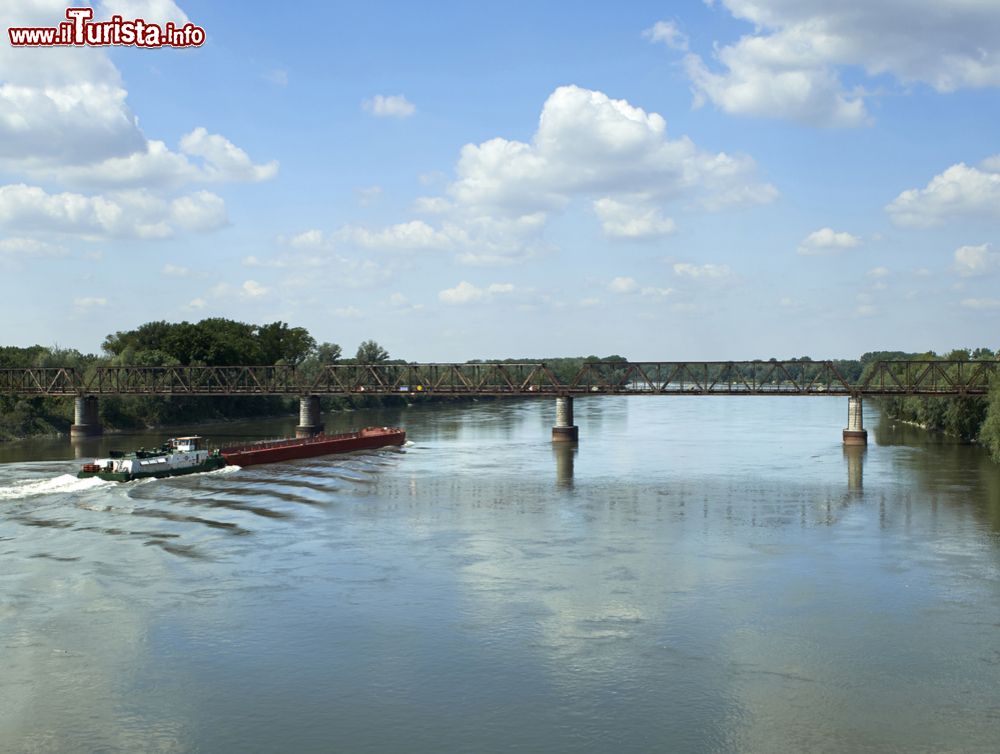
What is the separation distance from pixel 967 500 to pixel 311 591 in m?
48.3

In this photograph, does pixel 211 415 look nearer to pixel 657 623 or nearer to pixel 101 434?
pixel 101 434

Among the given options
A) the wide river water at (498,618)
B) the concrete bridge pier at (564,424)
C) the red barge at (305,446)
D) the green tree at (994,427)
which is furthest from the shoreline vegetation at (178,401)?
the wide river water at (498,618)

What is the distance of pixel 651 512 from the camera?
211 feet

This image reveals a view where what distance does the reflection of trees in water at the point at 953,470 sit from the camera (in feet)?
220

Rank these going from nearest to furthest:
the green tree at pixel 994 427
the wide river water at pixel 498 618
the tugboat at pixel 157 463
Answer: the wide river water at pixel 498 618 → the tugboat at pixel 157 463 → the green tree at pixel 994 427

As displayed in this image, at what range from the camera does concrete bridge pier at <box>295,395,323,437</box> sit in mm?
129750

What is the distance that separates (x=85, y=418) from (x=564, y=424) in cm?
6412

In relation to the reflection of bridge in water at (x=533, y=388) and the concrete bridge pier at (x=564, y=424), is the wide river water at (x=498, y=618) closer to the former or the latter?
the concrete bridge pier at (x=564, y=424)

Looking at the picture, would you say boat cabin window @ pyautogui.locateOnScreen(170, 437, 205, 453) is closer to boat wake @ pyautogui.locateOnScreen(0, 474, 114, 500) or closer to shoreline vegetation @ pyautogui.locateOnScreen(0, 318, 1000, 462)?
boat wake @ pyautogui.locateOnScreen(0, 474, 114, 500)

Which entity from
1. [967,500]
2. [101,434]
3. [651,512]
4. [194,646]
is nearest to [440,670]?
[194,646]

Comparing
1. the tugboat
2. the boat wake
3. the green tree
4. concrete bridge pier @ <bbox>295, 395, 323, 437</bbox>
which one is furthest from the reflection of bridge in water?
the boat wake

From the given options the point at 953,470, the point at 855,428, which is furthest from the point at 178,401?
the point at 953,470

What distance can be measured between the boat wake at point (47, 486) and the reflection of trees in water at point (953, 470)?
206 ft

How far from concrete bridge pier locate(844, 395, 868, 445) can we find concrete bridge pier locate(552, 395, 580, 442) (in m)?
32.6
